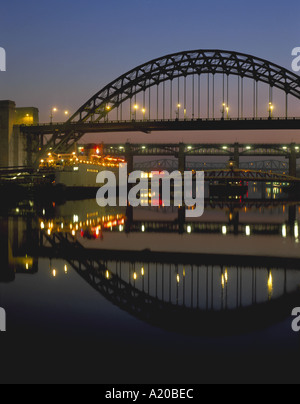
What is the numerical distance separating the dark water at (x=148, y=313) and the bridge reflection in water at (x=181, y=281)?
0.09 ft

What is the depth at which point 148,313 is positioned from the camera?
23.9 ft

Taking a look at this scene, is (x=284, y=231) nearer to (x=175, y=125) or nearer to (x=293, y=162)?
(x=175, y=125)

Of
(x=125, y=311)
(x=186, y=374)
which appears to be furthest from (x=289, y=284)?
(x=186, y=374)

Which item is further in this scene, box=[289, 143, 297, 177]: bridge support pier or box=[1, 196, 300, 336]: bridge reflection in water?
box=[289, 143, 297, 177]: bridge support pier

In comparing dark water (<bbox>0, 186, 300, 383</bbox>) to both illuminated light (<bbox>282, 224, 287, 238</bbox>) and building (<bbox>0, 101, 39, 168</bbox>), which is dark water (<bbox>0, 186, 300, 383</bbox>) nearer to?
illuminated light (<bbox>282, 224, 287, 238</bbox>)

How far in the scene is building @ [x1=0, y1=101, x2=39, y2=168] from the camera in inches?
2549

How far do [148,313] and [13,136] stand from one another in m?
63.0

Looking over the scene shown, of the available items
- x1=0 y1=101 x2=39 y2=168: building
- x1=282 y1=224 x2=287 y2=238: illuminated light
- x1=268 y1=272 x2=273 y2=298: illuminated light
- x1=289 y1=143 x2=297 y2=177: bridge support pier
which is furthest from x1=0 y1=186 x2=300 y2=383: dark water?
x1=289 y1=143 x2=297 y2=177: bridge support pier

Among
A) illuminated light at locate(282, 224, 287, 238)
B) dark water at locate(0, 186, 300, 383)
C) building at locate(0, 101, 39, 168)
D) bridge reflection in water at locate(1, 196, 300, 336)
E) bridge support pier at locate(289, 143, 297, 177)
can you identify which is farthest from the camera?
bridge support pier at locate(289, 143, 297, 177)

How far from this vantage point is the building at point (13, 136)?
Answer: 6475cm

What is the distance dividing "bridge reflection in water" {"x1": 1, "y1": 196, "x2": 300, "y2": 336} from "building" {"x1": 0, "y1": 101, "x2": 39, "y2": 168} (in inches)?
2032

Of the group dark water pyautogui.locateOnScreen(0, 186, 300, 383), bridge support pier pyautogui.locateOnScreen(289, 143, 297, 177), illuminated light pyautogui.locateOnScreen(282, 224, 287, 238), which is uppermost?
bridge support pier pyautogui.locateOnScreen(289, 143, 297, 177)

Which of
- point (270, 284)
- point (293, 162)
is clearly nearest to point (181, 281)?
point (270, 284)
